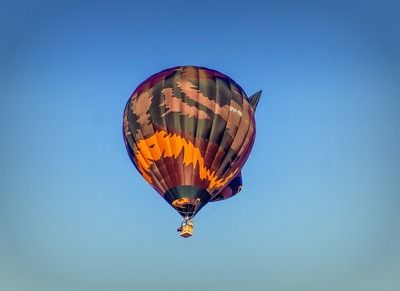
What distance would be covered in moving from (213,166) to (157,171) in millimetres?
2649

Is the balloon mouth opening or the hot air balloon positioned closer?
the balloon mouth opening

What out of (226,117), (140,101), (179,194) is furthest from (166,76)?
(179,194)

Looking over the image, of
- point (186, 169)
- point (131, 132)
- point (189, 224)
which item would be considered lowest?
point (189, 224)

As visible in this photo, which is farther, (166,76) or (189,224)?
(166,76)

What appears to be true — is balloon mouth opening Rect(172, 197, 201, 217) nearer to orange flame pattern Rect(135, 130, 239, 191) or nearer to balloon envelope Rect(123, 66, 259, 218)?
Answer: balloon envelope Rect(123, 66, 259, 218)

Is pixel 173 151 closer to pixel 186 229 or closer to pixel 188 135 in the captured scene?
pixel 188 135

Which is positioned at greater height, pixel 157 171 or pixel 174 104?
pixel 174 104

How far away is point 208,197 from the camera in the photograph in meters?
27.8

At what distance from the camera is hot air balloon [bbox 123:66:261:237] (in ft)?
89.3

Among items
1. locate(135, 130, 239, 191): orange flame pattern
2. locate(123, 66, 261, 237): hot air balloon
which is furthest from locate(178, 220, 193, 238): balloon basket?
locate(135, 130, 239, 191): orange flame pattern

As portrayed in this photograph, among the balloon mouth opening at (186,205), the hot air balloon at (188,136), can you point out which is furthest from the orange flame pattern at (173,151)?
the balloon mouth opening at (186,205)

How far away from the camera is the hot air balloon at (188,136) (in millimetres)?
27219

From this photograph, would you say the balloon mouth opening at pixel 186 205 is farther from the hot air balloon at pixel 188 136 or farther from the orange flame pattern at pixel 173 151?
the orange flame pattern at pixel 173 151

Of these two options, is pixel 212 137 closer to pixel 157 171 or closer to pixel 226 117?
pixel 226 117
